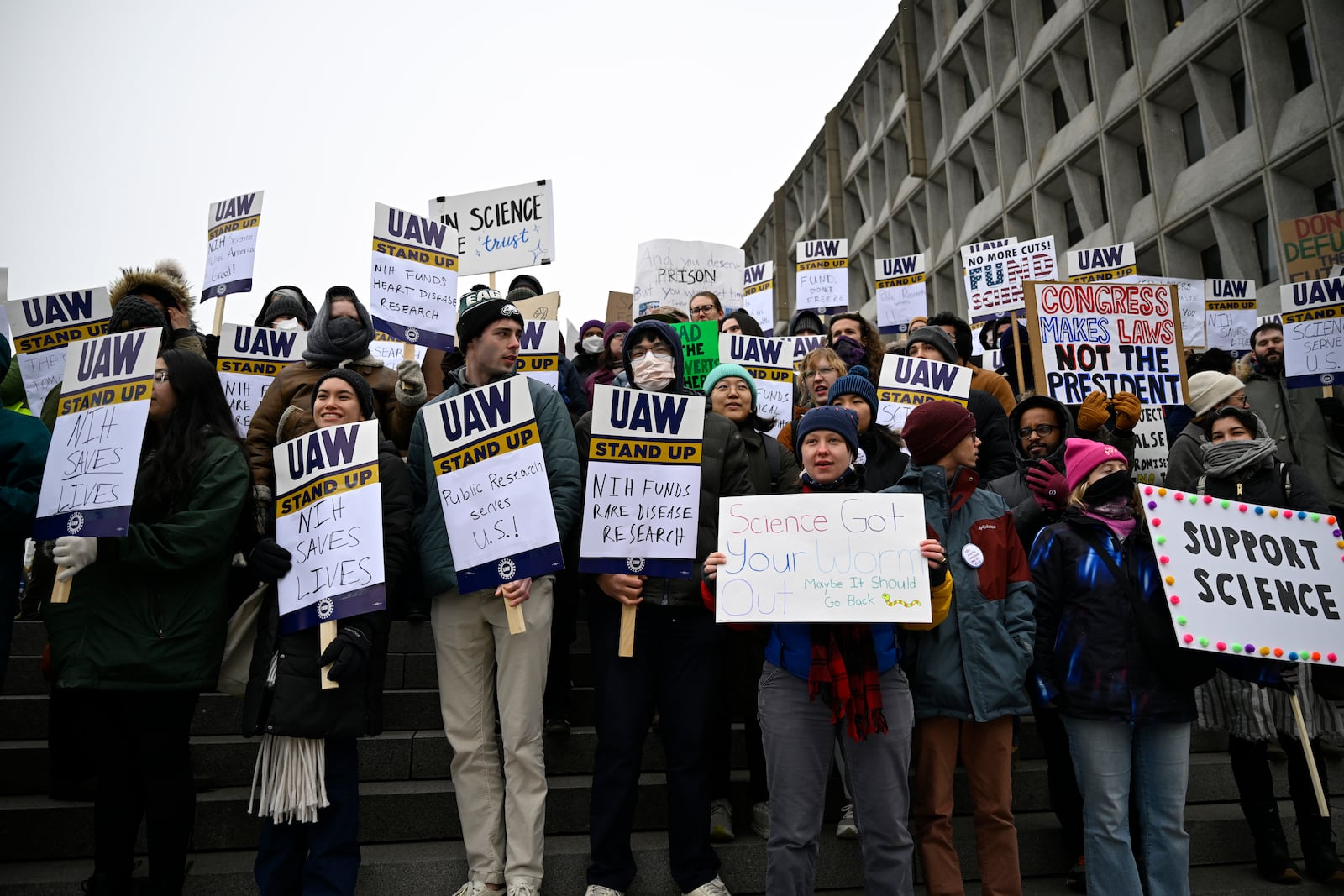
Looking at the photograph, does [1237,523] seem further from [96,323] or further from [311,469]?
[96,323]

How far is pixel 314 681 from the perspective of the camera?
354 centimetres

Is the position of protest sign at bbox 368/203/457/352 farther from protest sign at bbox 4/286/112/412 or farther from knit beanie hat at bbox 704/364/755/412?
knit beanie hat at bbox 704/364/755/412

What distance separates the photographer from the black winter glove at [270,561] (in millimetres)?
3648

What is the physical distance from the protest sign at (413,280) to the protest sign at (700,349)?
6.73 feet

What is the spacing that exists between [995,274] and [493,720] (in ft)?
29.7

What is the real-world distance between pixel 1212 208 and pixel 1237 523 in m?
16.0

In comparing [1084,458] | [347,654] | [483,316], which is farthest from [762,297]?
[347,654]

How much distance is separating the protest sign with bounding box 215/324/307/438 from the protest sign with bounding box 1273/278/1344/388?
7721 millimetres

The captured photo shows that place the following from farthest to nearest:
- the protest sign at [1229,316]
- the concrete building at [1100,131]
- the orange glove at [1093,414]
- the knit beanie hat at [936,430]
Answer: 1. the concrete building at [1100,131]
2. the protest sign at [1229,316]
3. the orange glove at [1093,414]
4. the knit beanie hat at [936,430]

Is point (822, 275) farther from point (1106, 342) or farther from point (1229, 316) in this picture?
point (1106, 342)

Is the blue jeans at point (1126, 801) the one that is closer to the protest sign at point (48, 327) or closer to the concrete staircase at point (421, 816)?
the concrete staircase at point (421, 816)

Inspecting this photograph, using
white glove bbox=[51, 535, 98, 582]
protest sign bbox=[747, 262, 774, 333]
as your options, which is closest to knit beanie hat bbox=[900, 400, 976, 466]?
white glove bbox=[51, 535, 98, 582]

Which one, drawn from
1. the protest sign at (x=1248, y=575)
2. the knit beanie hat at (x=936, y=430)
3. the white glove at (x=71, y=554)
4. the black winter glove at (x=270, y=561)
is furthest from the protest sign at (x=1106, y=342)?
the white glove at (x=71, y=554)

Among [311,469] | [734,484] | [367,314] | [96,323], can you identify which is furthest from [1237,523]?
[96,323]
